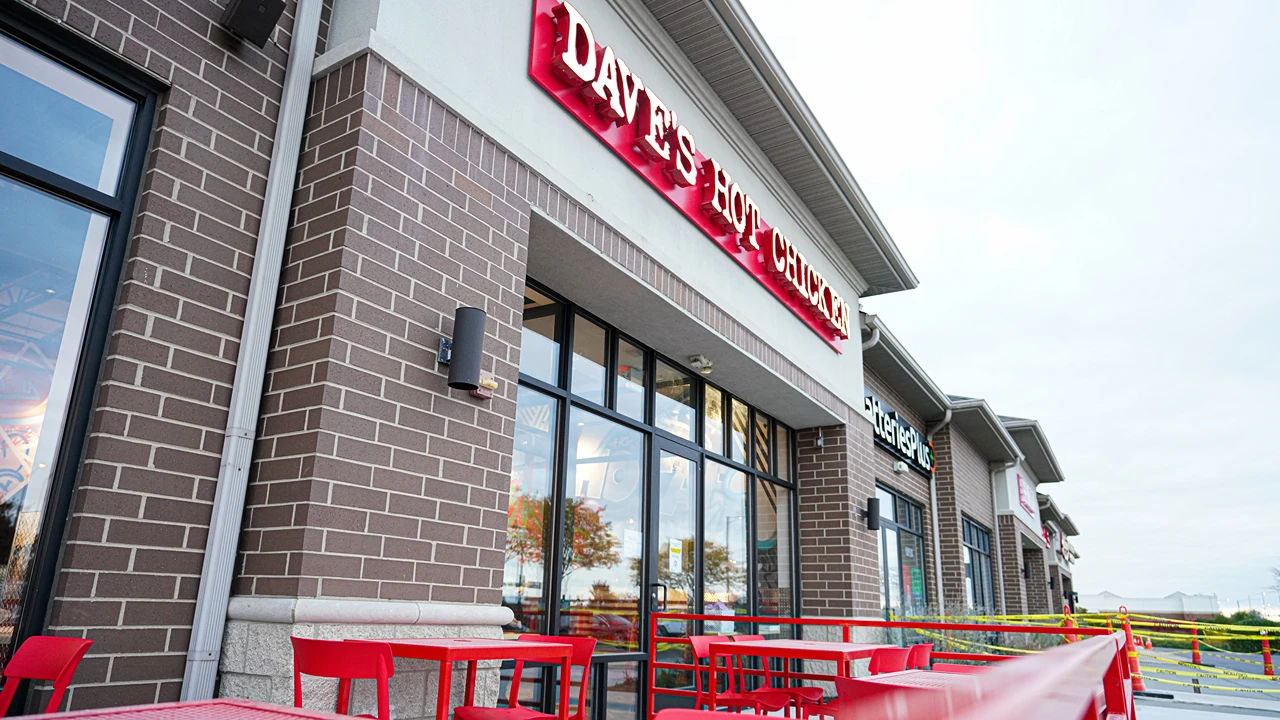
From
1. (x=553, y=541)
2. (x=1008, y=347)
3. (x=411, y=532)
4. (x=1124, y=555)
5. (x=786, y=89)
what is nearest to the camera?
(x=411, y=532)

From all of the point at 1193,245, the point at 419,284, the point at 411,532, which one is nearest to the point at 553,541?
the point at 411,532

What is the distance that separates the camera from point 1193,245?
28734 millimetres

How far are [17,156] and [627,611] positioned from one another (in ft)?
15.2

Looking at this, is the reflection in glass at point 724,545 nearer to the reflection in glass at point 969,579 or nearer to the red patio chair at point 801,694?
the red patio chair at point 801,694

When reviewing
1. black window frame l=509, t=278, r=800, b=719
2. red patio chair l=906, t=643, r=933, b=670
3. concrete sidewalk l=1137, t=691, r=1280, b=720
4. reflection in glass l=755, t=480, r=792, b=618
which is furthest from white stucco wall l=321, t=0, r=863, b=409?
concrete sidewalk l=1137, t=691, r=1280, b=720

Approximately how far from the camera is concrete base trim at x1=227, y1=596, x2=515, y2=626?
3.00 metres

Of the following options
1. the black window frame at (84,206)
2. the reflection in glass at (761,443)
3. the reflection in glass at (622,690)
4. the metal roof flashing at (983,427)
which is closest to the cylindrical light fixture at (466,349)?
the black window frame at (84,206)

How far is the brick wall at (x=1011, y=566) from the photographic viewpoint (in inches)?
720

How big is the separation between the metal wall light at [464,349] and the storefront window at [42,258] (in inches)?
55.0

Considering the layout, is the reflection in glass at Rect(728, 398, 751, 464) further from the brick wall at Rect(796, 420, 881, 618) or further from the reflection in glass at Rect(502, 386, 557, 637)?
the reflection in glass at Rect(502, 386, 557, 637)

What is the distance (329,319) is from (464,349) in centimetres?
66

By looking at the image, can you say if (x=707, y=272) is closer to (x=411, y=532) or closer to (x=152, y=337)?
(x=411, y=532)

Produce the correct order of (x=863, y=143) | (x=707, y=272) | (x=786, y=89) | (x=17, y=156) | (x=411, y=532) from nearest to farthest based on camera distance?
(x=17, y=156) → (x=411, y=532) → (x=707, y=272) → (x=786, y=89) → (x=863, y=143)

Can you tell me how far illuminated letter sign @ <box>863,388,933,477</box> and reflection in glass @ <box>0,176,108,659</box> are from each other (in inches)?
337
